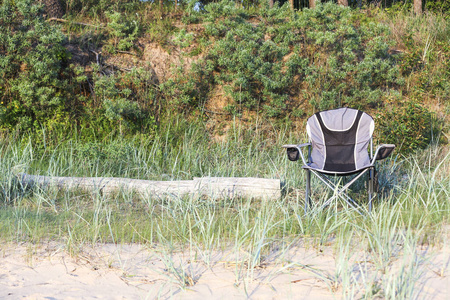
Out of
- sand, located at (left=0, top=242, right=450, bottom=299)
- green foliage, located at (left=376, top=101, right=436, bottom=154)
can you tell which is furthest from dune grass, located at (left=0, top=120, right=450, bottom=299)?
green foliage, located at (left=376, top=101, right=436, bottom=154)

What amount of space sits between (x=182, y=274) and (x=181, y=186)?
179 centimetres

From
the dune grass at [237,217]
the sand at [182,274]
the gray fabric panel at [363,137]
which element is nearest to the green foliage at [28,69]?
the dune grass at [237,217]

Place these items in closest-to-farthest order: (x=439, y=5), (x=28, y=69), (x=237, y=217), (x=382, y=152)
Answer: (x=237, y=217)
(x=382, y=152)
(x=28, y=69)
(x=439, y=5)

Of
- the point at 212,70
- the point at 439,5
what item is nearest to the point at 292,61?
the point at 212,70

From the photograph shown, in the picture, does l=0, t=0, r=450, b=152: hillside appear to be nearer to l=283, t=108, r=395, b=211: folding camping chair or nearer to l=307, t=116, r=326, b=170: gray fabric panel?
l=283, t=108, r=395, b=211: folding camping chair

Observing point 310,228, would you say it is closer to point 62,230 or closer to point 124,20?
point 62,230

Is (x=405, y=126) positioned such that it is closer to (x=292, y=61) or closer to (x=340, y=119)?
(x=340, y=119)

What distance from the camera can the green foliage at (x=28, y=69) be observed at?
19.3ft

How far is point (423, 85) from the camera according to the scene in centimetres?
695

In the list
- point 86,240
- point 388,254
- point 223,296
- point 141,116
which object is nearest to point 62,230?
point 86,240

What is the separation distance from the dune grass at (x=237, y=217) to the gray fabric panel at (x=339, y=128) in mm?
363

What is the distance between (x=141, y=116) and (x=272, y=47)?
224 cm

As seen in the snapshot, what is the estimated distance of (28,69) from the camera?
20.0ft

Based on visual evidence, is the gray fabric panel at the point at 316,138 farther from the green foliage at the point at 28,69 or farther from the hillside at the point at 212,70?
the green foliage at the point at 28,69
